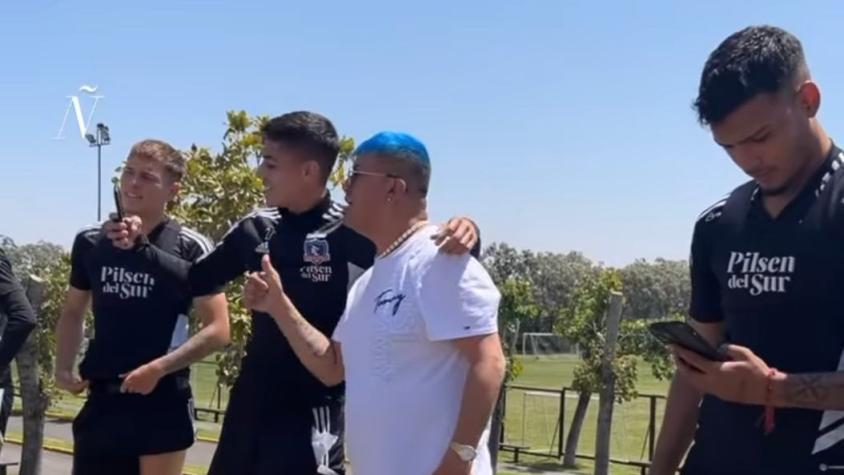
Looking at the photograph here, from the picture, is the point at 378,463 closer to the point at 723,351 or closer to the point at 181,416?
the point at 723,351

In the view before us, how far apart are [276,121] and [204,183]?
3585mm

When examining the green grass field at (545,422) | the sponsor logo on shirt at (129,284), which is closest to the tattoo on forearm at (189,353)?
the sponsor logo on shirt at (129,284)

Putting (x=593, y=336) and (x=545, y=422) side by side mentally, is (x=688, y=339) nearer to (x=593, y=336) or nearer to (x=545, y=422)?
(x=593, y=336)

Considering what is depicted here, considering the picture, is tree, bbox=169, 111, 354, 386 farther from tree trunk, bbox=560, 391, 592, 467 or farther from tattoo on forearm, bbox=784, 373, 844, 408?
tree trunk, bbox=560, 391, 592, 467

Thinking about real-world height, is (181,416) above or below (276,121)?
below

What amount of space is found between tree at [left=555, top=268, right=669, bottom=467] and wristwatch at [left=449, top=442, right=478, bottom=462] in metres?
18.2

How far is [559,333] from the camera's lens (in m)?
23.2

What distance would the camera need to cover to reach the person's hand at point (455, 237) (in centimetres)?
351

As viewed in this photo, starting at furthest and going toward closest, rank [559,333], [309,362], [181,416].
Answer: [559,333]
[181,416]
[309,362]

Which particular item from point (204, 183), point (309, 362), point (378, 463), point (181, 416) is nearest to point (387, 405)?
point (378, 463)

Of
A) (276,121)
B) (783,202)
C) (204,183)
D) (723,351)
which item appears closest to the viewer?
(723,351)

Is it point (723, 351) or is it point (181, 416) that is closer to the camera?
point (723, 351)

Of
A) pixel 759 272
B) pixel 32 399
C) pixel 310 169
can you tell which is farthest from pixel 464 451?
pixel 32 399

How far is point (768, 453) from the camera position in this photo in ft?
10.3
